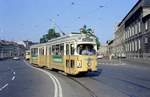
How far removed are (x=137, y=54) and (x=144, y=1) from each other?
40.2 ft

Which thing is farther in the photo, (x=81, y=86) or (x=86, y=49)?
(x=86, y=49)

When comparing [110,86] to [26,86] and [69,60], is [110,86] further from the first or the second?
[69,60]

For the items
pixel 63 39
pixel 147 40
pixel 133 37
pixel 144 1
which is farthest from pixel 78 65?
pixel 133 37

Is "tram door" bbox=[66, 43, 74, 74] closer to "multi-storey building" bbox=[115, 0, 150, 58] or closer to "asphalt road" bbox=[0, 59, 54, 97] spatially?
"asphalt road" bbox=[0, 59, 54, 97]

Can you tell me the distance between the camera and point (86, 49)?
1047 inches

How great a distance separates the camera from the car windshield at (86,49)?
86.1 feet

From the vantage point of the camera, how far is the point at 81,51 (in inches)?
1033

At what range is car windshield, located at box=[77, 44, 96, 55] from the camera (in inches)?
1033

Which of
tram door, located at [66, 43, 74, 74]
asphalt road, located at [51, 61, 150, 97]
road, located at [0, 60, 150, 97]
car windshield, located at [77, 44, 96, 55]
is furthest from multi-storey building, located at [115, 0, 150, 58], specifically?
road, located at [0, 60, 150, 97]

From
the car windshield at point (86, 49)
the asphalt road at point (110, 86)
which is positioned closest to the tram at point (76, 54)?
the car windshield at point (86, 49)

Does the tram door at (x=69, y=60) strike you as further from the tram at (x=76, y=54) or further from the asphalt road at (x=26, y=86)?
the asphalt road at (x=26, y=86)

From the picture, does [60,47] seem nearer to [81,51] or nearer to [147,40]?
[81,51]

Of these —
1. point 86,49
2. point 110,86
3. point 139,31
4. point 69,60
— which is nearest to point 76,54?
point 86,49

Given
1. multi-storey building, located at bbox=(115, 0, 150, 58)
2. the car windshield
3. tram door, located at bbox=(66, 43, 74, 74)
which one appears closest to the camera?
the car windshield
